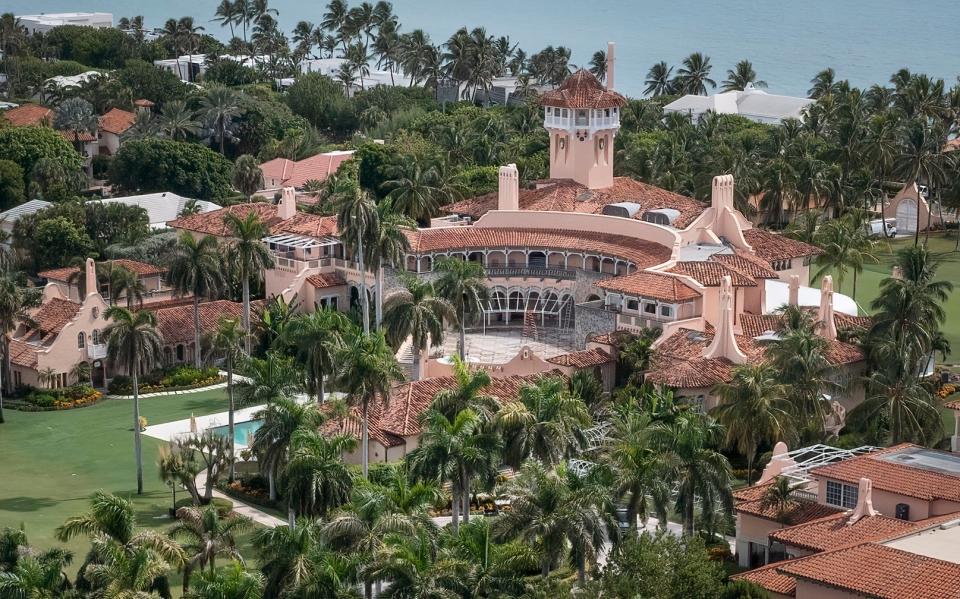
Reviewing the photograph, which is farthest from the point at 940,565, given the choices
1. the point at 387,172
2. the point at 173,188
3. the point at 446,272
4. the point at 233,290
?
the point at 173,188

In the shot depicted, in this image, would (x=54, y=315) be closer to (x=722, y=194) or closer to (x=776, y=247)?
(x=722, y=194)

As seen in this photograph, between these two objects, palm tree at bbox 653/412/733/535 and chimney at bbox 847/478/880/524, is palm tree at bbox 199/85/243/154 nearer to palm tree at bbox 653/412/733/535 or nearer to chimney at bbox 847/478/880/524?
palm tree at bbox 653/412/733/535

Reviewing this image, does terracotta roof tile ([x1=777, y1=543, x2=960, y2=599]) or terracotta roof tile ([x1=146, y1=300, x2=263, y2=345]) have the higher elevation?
terracotta roof tile ([x1=146, y1=300, x2=263, y2=345])

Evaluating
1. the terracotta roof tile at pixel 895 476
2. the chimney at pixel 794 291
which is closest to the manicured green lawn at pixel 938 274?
the chimney at pixel 794 291

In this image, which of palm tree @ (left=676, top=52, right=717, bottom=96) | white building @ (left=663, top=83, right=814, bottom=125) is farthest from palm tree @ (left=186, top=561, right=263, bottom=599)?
palm tree @ (left=676, top=52, right=717, bottom=96)

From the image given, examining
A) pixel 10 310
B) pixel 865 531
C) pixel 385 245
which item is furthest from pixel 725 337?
pixel 10 310

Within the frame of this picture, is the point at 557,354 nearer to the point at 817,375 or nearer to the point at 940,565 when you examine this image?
the point at 817,375
